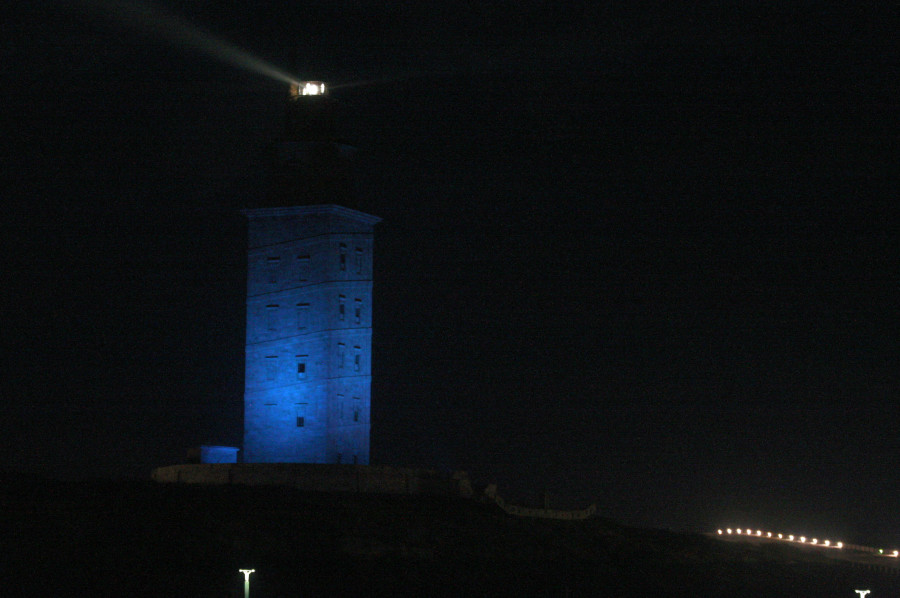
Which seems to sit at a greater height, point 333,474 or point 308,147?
point 308,147

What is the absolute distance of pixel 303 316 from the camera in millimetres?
65125

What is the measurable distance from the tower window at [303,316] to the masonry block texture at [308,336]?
45mm

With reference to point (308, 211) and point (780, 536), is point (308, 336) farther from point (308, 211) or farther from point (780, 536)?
point (780, 536)

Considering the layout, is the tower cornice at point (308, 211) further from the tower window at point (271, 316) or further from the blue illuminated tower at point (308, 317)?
the tower window at point (271, 316)

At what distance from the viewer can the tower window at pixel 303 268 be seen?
2576 inches

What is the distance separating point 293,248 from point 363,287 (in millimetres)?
3637

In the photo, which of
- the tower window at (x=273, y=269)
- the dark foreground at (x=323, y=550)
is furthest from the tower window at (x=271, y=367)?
the dark foreground at (x=323, y=550)

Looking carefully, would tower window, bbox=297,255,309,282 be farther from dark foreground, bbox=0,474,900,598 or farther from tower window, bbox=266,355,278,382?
dark foreground, bbox=0,474,900,598

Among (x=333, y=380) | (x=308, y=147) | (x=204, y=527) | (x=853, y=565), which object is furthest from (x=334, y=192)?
(x=853, y=565)

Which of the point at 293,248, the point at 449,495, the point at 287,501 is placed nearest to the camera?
the point at 287,501

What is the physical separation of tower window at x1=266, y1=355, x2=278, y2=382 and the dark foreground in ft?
26.8

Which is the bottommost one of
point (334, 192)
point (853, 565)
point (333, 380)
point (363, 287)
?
point (853, 565)

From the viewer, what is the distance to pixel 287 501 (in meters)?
56.3

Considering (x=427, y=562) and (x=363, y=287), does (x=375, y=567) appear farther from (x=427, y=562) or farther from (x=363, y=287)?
(x=363, y=287)
